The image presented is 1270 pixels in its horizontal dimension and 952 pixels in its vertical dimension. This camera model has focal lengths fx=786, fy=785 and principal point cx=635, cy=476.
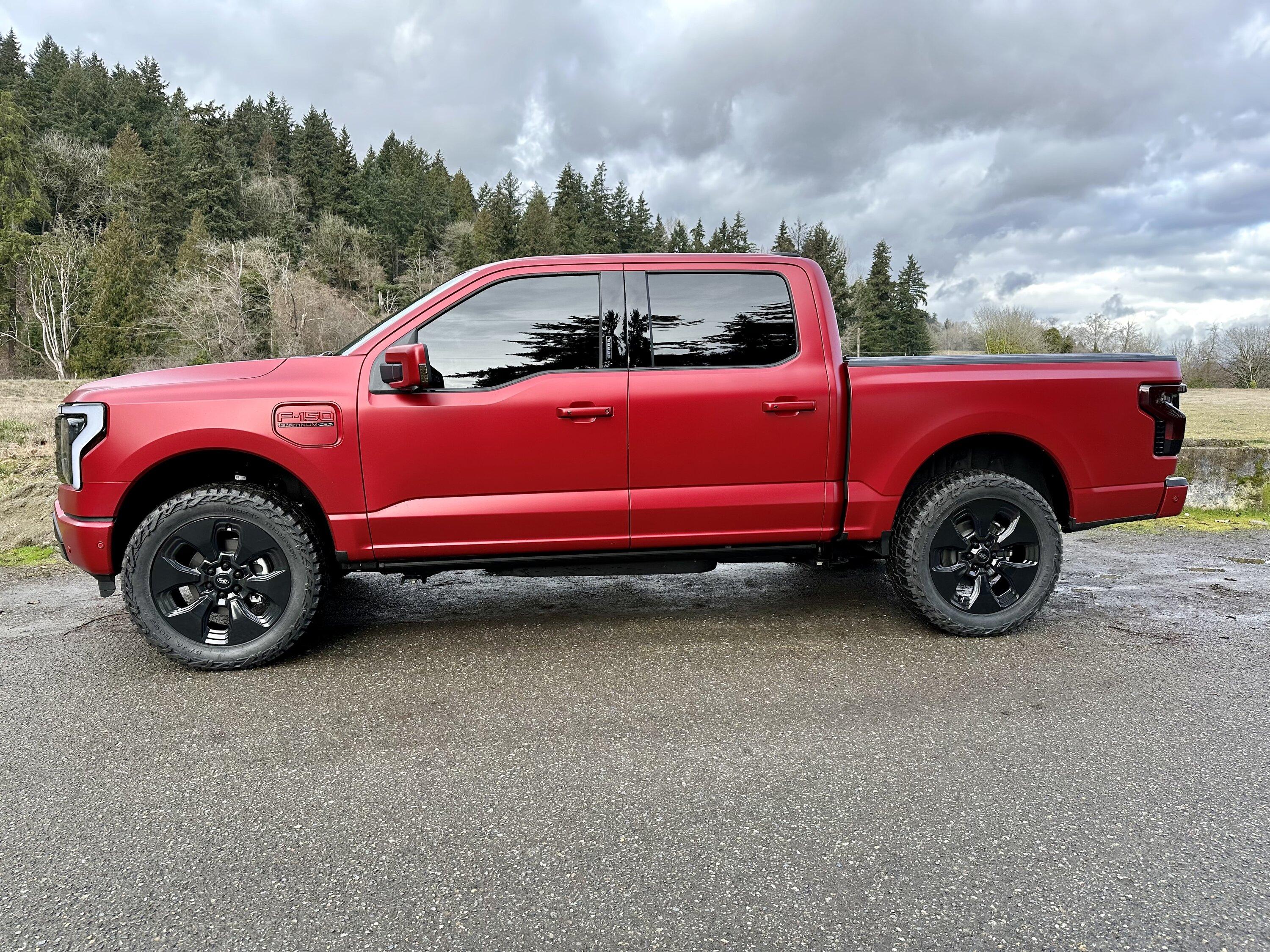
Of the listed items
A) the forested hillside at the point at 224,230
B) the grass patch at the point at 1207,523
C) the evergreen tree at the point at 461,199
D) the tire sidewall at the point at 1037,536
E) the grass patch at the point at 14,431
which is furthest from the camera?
the evergreen tree at the point at 461,199

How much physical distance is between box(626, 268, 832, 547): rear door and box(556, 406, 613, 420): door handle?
0.13 m

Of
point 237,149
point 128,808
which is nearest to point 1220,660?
point 128,808

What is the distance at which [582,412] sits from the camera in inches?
144

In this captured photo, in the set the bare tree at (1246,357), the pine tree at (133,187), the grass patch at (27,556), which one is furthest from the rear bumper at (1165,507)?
the pine tree at (133,187)

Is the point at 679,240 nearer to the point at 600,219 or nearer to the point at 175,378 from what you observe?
the point at 600,219

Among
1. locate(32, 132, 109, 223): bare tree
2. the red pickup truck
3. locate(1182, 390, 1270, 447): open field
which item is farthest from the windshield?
locate(32, 132, 109, 223): bare tree

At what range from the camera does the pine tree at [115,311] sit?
4350 cm

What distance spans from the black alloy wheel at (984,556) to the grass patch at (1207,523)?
3.50 m

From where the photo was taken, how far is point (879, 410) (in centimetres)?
384

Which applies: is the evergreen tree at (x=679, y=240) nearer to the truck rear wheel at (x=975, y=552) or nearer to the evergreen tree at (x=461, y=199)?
the evergreen tree at (x=461, y=199)

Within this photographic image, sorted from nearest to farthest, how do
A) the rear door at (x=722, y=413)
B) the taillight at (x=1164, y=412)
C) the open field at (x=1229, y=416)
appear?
the rear door at (x=722, y=413) < the taillight at (x=1164, y=412) < the open field at (x=1229, y=416)

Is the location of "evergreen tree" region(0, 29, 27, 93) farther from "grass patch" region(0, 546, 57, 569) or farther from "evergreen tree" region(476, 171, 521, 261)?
"grass patch" region(0, 546, 57, 569)

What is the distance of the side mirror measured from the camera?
3.46 meters

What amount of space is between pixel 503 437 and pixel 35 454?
20.8 feet
